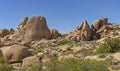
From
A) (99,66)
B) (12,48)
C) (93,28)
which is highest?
(93,28)

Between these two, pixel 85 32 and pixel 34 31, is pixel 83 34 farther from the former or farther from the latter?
pixel 34 31

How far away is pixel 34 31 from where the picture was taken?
75.8m

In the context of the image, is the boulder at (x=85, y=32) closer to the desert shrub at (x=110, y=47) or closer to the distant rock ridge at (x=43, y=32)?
the distant rock ridge at (x=43, y=32)

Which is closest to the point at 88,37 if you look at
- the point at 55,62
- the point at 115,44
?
the point at 115,44

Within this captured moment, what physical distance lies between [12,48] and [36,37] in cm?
3942

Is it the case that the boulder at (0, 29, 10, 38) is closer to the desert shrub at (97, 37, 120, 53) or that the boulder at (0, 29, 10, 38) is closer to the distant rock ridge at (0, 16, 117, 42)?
the distant rock ridge at (0, 16, 117, 42)

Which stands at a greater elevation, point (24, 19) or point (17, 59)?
point (24, 19)

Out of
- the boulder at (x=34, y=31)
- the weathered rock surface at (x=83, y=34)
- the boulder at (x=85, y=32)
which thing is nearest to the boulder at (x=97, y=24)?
the weathered rock surface at (x=83, y=34)

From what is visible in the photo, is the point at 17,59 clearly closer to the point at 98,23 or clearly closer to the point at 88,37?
the point at 88,37

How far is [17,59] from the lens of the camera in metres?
35.2

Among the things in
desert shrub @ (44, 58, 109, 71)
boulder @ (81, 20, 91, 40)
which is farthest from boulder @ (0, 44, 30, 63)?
boulder @ (81, 20, 91, 40)

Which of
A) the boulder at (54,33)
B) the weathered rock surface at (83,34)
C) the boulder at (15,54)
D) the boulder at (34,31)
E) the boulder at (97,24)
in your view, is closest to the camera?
the boulder at (15,54)

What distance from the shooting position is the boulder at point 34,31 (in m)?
75.3

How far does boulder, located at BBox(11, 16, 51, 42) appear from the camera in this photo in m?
75.3
